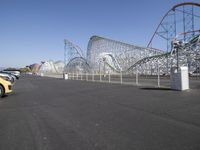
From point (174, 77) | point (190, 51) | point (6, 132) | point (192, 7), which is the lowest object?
point (6, 132)

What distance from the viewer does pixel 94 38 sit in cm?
10431

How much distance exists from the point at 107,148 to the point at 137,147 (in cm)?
55

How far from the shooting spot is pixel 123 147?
4762 mm

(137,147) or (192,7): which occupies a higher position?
(192,7)

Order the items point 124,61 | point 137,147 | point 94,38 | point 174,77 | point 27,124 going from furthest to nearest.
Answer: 1. point 94,38
2. point 124,61
3. point 174,77
4. point 27,124
5. point 137,147

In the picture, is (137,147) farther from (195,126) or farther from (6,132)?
(6,132)

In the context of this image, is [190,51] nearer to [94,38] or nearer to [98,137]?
[98,137]

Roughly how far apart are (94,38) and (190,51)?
57939 mm

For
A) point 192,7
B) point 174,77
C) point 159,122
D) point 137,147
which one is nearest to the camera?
point 137,147

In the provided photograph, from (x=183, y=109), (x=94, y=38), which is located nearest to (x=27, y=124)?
(x=183, y=109)

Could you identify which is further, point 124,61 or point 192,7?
point 124,61

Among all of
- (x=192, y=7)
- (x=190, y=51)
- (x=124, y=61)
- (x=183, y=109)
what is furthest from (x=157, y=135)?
(x=124, y=61)

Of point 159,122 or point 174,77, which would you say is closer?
point 159,122

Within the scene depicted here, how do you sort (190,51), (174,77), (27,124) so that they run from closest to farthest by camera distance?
(27,124) → (174,77) → (190,51)
